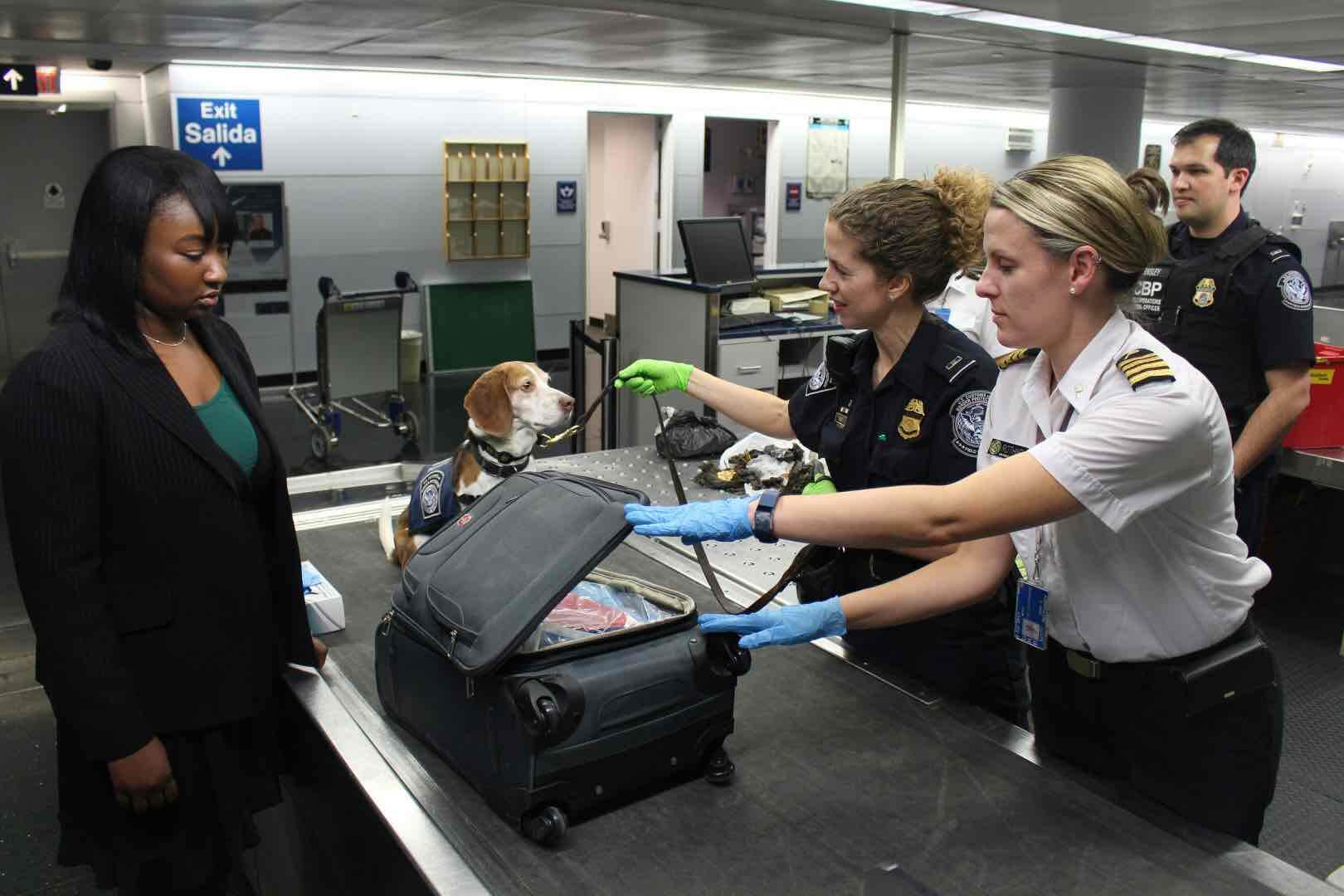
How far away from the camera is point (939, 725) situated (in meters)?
1.86

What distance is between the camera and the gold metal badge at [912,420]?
78.6 inches

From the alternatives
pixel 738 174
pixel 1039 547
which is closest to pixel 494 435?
pixel 1039 547

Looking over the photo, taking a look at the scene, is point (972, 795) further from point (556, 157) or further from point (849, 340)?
point (556, 157)

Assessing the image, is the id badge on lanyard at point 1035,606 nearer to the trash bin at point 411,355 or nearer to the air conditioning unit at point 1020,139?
the trash bin at point 411,355

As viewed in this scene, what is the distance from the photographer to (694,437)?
399cm

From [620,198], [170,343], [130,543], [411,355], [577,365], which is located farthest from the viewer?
[620,198]

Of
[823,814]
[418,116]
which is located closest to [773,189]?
[418,116]

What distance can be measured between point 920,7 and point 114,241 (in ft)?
12.7

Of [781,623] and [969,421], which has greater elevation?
[969,421]

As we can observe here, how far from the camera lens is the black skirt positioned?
5.65 ft

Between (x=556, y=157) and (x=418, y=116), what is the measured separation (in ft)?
4.92

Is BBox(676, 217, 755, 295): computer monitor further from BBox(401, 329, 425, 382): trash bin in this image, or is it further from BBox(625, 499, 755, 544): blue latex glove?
BBox(401, 329, 425, 382): trash bin

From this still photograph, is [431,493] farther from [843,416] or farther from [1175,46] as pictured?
[1175,46]

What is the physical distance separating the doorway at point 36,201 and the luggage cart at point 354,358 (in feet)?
10.9
